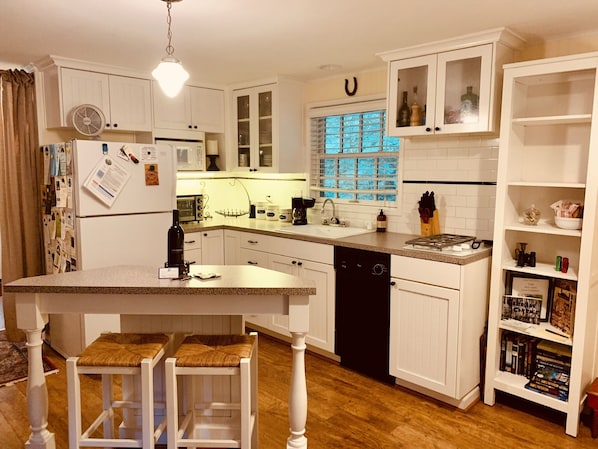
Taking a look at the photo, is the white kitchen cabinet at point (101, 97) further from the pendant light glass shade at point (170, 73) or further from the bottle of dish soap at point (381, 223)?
the bottle of dish soap at point (381, 223)

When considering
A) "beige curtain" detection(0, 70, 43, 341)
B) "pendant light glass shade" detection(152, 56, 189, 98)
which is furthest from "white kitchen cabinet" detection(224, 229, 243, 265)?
"pendant light glass shade" detection(152, 56, 189, 98)

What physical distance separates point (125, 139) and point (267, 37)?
1.84 m

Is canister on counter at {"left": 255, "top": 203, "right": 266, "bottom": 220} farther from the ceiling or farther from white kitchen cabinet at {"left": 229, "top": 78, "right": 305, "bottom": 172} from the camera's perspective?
the ceiling

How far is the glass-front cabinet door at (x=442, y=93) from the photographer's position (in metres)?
2.91

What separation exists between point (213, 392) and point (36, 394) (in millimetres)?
767

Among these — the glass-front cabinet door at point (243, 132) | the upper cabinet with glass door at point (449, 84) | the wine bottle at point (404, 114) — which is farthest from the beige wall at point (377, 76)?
the glass-front cabinet door at point (243, 132)

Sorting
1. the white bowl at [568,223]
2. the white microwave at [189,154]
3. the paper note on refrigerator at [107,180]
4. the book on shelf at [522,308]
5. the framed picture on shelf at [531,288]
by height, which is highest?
the white microwave at [189,154]

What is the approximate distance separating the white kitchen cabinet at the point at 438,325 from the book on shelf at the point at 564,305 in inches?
15.3

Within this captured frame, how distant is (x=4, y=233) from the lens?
148 inches

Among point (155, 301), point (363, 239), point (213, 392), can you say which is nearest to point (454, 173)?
point (363, 239)

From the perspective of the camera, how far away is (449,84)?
3061 millimetres

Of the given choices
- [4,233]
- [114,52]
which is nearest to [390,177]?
[114,52]

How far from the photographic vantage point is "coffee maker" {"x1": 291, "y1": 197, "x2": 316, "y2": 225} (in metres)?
4.19

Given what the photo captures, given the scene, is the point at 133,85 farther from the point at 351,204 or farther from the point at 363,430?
the point at 363,430
